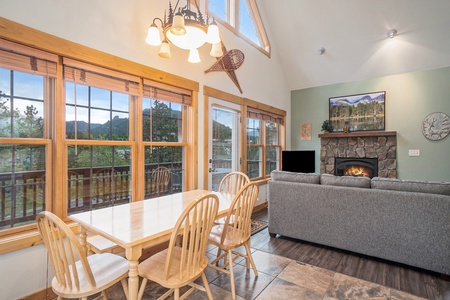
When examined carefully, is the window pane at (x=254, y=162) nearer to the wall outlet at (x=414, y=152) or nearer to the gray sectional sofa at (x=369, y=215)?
the gray sectional sofa at (x=369, y=215)

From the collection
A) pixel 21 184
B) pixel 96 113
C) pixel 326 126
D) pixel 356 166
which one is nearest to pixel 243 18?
pixel 326 126

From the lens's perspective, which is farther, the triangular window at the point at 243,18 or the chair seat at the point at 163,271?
the triangular window at the point at 243,18

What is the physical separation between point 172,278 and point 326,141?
16.5ft

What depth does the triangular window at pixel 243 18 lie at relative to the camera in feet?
12.6

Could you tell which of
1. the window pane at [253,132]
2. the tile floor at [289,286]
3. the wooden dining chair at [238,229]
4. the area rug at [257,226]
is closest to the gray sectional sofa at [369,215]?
the area rug at [257,226]

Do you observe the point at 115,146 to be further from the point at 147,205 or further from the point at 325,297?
the point at 325,297

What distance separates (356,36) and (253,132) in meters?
2.80

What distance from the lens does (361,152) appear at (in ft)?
16.8

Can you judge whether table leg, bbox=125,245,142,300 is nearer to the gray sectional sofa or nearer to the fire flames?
the gray sectional sofa

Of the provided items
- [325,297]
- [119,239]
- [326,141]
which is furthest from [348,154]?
[119,239]

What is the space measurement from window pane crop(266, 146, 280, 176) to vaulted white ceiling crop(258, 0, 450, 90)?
197 cm

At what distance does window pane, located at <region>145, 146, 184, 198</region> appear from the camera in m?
2.88

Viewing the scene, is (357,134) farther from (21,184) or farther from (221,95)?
(21,184)

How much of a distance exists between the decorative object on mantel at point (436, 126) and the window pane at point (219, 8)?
4.33m
